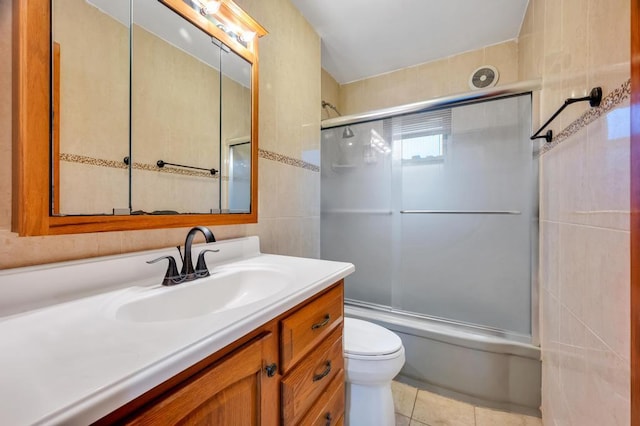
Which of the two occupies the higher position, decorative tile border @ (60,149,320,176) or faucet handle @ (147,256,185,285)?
decorative tile border @ (60,149,320,176)

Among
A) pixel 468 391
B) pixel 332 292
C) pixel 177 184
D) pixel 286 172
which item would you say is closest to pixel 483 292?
pixel 468 391

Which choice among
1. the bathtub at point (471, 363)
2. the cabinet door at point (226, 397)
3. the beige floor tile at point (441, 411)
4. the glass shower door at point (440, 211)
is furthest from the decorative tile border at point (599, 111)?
the beige floor tile at point (441, 411)

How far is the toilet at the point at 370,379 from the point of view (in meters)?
1.14

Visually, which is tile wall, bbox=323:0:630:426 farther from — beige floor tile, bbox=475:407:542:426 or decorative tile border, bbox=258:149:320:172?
decorative tile border, bbox=258:149:320:172

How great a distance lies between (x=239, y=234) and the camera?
1.27m

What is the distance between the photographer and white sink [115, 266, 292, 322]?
71cm

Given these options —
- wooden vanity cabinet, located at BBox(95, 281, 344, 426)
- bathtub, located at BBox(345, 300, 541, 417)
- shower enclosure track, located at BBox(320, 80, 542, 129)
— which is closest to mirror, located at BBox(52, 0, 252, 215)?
wooden vanity cabinet, located at BBox(95, 281, 344, 426)

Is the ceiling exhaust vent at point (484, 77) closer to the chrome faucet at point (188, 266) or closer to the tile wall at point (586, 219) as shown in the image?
the tile wall at point (586, 219)

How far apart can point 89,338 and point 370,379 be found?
105cm

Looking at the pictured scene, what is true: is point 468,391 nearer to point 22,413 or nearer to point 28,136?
point 22,413

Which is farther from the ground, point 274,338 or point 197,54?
point 197,54

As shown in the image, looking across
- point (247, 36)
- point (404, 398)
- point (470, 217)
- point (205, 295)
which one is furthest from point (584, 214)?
point (247, 36)

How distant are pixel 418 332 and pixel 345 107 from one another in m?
2.11

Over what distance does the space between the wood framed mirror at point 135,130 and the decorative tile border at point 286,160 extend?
0.11m
